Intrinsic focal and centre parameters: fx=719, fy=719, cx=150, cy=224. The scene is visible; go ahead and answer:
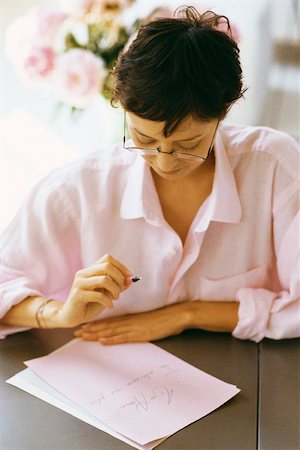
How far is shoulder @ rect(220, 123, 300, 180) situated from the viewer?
52.9 inches

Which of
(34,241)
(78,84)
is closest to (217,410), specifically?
(34,241)

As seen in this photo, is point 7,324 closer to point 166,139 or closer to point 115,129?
point 166,139

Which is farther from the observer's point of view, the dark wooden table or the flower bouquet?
the flower bouquet

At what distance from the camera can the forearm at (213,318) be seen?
1.33 meters

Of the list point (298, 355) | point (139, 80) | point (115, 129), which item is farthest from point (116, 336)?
point (115, 129)

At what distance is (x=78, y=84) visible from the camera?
1.80 metres

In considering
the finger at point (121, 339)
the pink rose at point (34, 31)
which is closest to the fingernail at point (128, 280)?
the finger at point (121, 339)

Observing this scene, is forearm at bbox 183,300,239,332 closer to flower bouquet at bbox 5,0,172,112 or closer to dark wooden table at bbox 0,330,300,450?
dark wooden table at bbox 0,330,300,450

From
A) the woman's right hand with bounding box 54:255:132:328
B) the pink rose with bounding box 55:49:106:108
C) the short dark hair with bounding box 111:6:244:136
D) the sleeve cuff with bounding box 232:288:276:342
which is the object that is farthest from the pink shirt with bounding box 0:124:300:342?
the pink rose with bounding box 55:49:106:108

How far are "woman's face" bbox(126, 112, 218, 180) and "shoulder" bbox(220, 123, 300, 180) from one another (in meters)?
0.17

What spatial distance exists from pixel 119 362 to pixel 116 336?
0.21 feet

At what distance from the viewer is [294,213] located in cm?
134

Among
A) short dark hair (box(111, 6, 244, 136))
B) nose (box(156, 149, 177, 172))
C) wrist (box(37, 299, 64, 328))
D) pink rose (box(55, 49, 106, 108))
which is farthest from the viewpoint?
pink rose (box(55, 49, 106, 108))

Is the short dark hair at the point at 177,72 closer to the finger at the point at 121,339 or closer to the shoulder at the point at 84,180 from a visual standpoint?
the shoulder at the point at 84,180
